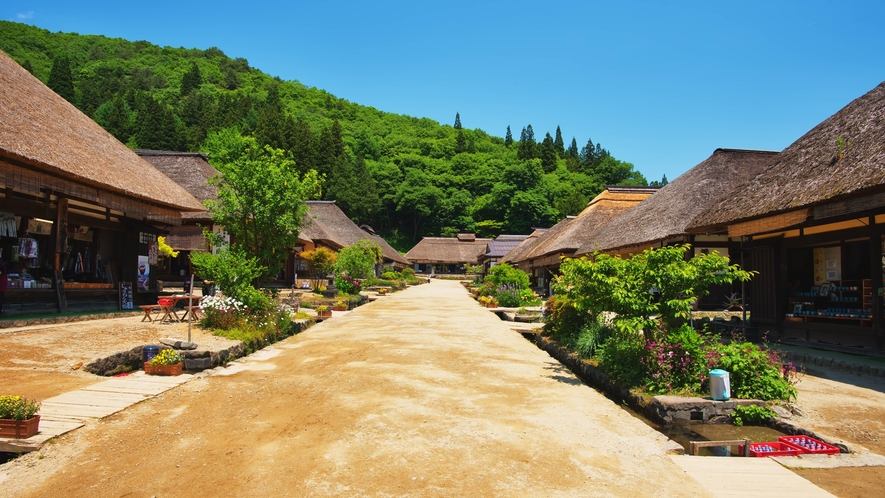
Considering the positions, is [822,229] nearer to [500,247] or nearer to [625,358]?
[625,358]

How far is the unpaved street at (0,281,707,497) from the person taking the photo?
397 cm

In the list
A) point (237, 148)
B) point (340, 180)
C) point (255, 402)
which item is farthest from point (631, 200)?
point (340, 180)

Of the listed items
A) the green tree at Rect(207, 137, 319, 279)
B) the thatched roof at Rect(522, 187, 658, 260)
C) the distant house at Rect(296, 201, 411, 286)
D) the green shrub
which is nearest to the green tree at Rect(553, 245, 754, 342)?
the green shrub

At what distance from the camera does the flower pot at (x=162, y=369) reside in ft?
26.0

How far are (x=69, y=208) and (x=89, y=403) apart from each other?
32.5ft

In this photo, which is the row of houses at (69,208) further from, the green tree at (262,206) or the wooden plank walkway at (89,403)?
the wooden plank walkway at (89,403)

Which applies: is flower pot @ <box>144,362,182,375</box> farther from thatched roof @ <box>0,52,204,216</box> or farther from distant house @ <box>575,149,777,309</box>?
distant house @ <box>575,149,777,309</box>

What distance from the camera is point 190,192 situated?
21516 mm

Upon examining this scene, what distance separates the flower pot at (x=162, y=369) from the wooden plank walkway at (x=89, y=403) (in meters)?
0.11

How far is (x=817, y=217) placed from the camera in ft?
30.8

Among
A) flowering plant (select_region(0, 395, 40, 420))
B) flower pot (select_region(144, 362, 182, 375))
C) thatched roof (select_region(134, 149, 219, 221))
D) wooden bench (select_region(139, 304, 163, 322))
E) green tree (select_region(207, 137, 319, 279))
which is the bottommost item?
flower pot (select_region(144, 362, 182, 375))

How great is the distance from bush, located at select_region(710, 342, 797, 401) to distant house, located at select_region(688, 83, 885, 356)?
385 cm

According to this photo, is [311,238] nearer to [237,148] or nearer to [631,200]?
[631,200]

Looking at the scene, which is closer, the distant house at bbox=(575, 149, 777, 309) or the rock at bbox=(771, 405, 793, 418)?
the rock at bbox=(771, 405, 793, 418)
